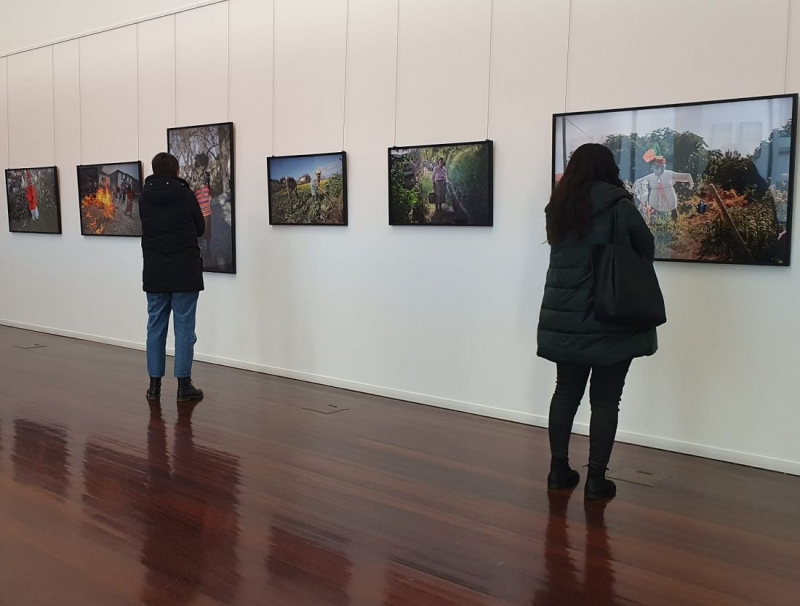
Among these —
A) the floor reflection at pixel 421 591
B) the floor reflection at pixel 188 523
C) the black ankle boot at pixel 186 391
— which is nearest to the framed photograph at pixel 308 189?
the black ankle boot at pixel 186 391

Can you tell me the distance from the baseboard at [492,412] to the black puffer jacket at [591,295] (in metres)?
1.31

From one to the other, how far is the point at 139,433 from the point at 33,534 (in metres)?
1.73

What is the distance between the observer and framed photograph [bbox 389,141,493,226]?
567 cm

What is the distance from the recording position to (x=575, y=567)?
10.4 feet

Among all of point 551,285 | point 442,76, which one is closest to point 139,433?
point 551,285

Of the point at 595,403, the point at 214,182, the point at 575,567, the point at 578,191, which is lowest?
the point at 575,567

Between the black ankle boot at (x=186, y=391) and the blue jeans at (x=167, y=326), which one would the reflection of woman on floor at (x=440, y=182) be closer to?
the blue jeans at (x=167, y=326)

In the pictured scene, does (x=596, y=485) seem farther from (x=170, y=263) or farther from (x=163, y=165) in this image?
(x=163, y=165)

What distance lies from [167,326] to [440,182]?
245 centimetres

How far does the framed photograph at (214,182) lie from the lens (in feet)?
24.8

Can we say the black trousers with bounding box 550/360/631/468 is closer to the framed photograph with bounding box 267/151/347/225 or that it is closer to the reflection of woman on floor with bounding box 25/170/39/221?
the framed photograph with bounding box 267/151/347/225

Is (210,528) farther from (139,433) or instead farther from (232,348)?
(232,348)

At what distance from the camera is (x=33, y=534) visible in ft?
11.3

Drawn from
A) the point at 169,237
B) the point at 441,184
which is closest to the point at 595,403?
the point at 441,184
